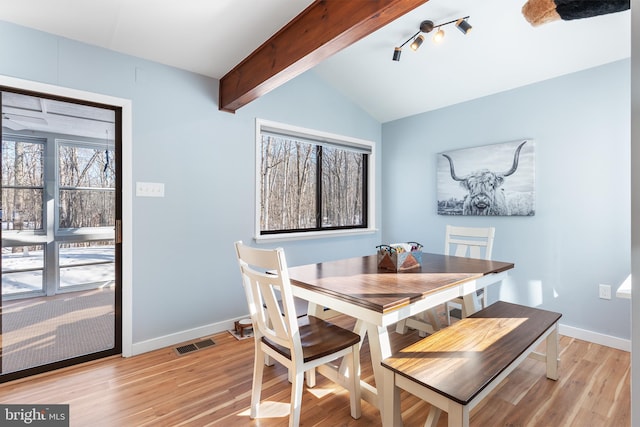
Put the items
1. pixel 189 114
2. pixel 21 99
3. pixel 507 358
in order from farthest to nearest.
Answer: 1. pixel 189 114
2. pixel 21 99
3. pixel 507 358

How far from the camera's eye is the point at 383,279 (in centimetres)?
180

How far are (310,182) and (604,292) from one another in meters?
2.88

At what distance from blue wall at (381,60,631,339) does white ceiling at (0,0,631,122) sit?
0.66 feet

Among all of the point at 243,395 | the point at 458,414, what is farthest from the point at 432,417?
the point at 243,395

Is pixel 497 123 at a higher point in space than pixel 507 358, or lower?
higher

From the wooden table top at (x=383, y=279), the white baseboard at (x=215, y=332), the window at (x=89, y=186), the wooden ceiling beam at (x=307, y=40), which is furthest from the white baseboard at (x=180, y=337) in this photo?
the wooden ceiling beam at (x=307, y=40)

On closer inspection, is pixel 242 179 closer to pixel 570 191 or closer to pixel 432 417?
pixel 432 417

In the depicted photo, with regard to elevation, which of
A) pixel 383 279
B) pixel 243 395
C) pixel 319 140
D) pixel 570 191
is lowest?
pixel 243 395

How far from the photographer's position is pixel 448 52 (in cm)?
279

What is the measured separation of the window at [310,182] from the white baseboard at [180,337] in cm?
91

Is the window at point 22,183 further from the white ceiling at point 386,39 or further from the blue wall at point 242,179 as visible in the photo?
the white ceiling at point 386,39

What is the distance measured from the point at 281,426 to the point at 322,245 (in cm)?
212

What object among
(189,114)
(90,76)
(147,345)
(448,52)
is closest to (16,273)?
(147,345)

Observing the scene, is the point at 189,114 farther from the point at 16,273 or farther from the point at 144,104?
the point at 16,273
